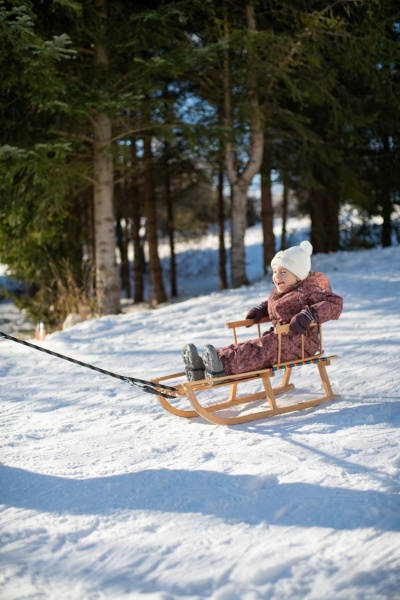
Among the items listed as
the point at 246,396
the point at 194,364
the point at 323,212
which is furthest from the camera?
the point at 323,212

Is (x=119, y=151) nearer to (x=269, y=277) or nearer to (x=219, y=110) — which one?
(x=219, y=110)

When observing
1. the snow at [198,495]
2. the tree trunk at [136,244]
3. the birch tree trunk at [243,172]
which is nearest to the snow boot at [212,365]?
the snow at [198,495]

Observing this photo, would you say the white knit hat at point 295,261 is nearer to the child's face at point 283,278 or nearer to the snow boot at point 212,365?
the child's face at point 283,278

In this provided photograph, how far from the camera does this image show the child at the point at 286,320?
3992 mm

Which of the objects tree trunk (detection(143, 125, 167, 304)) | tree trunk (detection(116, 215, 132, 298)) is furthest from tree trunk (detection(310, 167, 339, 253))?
tree trunk (detection(116, 215, 132, 298))

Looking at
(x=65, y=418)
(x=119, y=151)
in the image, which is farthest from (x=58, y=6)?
(x=65, y=418)

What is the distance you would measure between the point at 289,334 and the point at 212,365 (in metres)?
0.75

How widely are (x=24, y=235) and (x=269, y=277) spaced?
5.65 m

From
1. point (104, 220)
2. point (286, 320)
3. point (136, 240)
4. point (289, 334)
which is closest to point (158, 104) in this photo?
point (104, 220)

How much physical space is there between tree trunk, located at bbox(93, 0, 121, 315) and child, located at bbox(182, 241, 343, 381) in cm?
616

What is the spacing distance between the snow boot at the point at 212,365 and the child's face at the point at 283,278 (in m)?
0.94

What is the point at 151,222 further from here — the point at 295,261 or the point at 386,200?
the point at 295,261

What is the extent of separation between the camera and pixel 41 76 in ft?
25.5

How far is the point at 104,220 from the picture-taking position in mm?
10281
